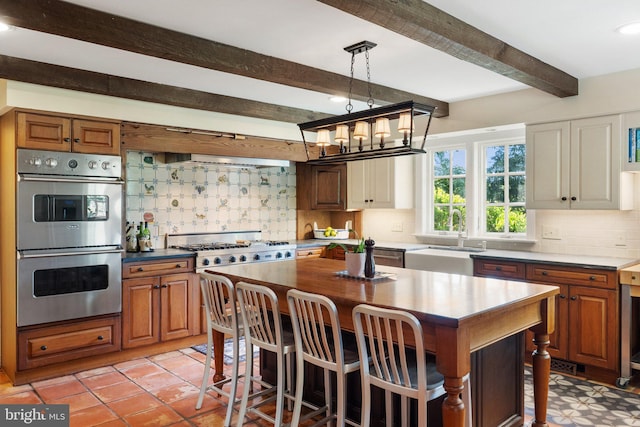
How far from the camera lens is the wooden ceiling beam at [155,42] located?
2342 mm

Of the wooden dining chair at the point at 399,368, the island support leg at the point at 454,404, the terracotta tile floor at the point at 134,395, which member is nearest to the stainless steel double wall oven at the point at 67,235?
the terracotta tile floor at the point at 134,395

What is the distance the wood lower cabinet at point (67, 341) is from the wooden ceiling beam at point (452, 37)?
319cm

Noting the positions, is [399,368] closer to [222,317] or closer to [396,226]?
[222,317]

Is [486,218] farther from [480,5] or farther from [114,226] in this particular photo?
[114,226]

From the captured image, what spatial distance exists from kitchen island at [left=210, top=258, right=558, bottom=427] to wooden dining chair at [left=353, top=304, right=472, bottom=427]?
0.27ft

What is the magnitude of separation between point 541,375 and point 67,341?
3.41 m

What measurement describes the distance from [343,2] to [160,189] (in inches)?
129

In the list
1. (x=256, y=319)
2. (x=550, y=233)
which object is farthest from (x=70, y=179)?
(x=550, y=233)

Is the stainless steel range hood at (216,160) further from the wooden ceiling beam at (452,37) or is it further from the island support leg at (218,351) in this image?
the wooden ceiling beam at (452,37)

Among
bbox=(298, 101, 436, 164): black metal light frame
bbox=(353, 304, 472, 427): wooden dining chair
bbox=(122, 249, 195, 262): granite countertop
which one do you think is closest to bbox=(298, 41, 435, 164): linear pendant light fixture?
bbox=(298, 101, 436, 164): black metal light frame

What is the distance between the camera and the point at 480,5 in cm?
249

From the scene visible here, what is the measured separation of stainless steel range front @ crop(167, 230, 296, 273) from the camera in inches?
178

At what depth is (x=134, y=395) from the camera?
10.8 ft

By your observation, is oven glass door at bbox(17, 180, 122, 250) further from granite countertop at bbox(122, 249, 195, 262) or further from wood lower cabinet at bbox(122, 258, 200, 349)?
wood lower cabinet at bbox(122, 258, 200, 349)
